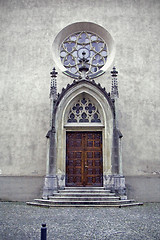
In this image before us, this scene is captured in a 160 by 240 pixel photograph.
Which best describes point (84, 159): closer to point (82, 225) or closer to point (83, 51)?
point (82, 225)

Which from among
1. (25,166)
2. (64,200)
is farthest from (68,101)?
(64,200)

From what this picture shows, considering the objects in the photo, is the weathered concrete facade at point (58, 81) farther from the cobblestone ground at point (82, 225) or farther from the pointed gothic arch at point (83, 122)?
the cobblestone ground at point (82, 225)

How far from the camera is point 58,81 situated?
12.4m

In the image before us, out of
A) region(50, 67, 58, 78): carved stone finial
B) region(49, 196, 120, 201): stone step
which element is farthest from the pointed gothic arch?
region(49, 196, 120, 201): stone step

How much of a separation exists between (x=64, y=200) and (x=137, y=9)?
467 inches

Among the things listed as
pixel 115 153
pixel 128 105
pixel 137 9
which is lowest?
pixel 115 153

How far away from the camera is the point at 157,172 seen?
36.8 feet

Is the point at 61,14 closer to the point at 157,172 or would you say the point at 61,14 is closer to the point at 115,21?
the point at 115,21

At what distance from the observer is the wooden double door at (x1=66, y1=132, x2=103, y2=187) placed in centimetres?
1078

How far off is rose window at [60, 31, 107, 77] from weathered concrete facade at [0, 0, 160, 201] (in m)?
0.81

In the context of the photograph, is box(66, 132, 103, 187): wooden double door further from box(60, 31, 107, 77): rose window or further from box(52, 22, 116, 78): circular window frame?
box(52, 22, 116, 78): circular window frame

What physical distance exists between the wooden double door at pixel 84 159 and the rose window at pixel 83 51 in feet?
12.8

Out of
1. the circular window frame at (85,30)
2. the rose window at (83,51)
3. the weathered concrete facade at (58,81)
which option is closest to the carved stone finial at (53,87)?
the weathered concrete facade at (58,81)

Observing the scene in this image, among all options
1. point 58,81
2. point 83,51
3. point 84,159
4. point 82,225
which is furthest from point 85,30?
point 82,225
